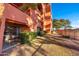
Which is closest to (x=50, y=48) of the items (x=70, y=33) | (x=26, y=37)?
(x=70, y=33)

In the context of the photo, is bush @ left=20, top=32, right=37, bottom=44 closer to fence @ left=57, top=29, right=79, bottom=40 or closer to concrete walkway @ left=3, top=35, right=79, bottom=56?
concrete walkway @ left=3, top=35, right=79, bottom=56

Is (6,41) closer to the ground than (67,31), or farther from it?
closer to the ground

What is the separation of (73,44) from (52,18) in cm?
95

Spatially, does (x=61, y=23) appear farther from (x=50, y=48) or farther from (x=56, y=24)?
(x=50, y=48)

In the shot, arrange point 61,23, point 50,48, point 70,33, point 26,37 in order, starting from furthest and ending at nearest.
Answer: point 26,37
point 50,48
point 70,33
point 61,23

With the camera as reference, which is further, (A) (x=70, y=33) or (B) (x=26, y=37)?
(B) (x=26, y=37)

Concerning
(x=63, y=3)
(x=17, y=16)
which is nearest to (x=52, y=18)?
(x=63, y=3)

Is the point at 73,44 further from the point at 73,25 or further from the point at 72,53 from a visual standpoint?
the point at 73,25

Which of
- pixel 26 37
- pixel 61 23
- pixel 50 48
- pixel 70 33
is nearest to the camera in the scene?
pixel 61 23

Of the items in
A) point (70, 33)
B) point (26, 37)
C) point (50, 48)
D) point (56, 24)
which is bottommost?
point (50, 48)

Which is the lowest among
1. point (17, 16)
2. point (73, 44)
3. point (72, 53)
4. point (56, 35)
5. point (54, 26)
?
point (72, 53)

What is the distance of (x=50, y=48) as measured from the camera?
397 cm

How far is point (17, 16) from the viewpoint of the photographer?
4969 mm

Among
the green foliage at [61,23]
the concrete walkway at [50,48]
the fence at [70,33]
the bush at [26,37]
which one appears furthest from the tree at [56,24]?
the bush at [26,37]
